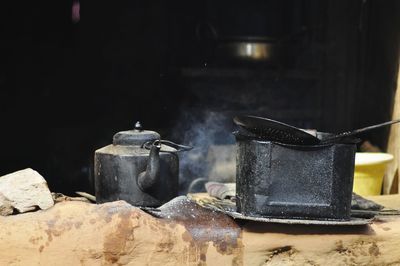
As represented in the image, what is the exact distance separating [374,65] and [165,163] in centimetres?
229

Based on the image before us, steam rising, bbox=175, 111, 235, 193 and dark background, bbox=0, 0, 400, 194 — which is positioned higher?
dark background, bbox=0, 0, 400, 194

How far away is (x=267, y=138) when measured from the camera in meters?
2.34

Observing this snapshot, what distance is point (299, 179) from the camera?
2.33 metres

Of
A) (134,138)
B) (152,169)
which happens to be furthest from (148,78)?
(152,169)

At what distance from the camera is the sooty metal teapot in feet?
8.18

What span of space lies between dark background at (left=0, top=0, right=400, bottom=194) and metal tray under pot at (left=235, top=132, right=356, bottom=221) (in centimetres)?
189

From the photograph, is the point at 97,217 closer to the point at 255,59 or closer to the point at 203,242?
the point at 203,242

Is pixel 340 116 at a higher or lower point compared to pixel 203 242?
higher

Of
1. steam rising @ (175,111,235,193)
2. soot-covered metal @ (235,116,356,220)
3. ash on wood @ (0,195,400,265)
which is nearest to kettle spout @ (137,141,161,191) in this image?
ash on wood @ (0,195,400,265)

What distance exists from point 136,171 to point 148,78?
2135 millimetres

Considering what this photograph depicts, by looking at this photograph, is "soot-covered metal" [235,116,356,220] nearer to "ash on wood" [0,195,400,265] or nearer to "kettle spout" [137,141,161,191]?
"ash on wood" [0,195,400,265]

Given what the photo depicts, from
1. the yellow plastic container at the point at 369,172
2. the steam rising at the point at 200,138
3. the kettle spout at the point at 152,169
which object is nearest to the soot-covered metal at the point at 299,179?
the kettle spout at the point at 152,169

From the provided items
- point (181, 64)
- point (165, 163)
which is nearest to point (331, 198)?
point (165, 163)

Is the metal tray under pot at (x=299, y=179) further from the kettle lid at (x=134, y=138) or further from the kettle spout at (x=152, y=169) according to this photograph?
the kettle lid at (x=134, y=138)
